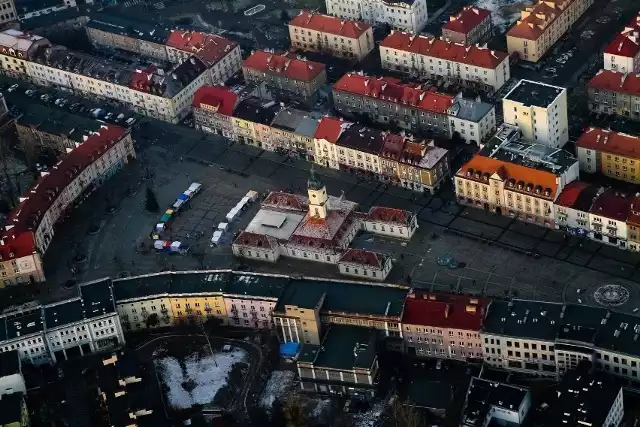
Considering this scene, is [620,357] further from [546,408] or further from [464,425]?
[464,425]

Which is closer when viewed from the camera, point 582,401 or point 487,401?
point 582,401

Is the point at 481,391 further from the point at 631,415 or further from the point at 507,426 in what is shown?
the point at 631,415

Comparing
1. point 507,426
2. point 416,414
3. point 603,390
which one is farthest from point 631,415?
point 416,414

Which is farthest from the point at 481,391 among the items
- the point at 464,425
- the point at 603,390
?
the point at 603,390

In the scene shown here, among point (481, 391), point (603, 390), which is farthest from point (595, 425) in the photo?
→ point (481, 391)

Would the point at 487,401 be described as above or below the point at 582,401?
below

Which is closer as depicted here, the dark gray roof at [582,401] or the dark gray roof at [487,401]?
the dark gray roof at [582,401]

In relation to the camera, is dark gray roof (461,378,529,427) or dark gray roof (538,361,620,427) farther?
dark gray roof (461,378,529,427)

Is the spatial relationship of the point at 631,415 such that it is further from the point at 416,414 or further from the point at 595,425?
the point at 416,414
